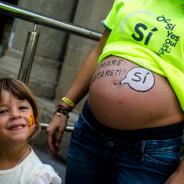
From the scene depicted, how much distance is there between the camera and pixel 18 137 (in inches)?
74.9

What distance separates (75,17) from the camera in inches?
219

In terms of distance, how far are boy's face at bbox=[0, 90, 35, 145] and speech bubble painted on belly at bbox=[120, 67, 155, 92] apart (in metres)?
0.57

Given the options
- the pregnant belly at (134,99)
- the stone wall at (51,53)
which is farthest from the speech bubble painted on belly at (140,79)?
the stone wall at (51,53)

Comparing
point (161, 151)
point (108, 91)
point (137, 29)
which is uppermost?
point (137, 29)

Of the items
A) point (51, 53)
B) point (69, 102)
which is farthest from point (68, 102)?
point (51, 53)

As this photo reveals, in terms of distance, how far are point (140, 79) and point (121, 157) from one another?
281 mm

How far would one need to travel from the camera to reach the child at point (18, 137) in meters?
1.90

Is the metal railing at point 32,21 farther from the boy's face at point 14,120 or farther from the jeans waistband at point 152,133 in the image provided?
the jeans waistband at point 152,133

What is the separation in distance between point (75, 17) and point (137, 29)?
13.2 feet

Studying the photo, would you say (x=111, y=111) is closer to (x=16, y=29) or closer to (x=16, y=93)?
(x=16, y=93)

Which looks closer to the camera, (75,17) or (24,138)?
(24,138)

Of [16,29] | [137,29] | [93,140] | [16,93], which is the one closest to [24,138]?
[16,93]

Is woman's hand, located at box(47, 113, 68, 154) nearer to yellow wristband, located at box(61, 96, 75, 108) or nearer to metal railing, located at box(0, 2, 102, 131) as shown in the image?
yellow wristband, located at box(61, 96, 75, 108)

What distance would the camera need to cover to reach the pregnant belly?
1.53 meters
